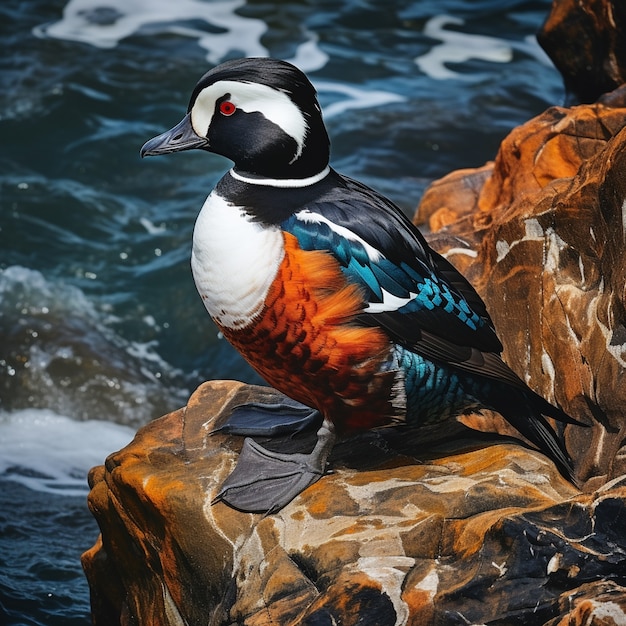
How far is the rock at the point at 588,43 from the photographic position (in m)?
5.94

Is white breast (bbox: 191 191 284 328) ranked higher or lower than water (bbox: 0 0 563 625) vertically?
higher

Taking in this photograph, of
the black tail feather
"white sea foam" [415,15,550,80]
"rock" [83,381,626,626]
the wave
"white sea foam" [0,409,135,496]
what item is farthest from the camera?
"white sea foam" [415,15,550,80]

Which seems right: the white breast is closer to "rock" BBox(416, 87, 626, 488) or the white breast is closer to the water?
"rock" BBox(416, 87, 626, 488)

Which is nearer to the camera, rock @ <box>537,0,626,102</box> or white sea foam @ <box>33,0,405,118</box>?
rock @ <box>537,0,626,102</box>

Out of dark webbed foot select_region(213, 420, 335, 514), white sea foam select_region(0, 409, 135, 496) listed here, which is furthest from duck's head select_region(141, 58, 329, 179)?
white sea foam select_region(0, 409, 135, 496)

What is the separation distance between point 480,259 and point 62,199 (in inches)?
200

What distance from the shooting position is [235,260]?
10.3 ft

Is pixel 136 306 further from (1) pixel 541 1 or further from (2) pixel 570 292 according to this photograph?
(1) pixel 541 1

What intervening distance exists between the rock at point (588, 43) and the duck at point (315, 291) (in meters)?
3.15

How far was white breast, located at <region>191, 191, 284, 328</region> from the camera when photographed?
3123mm

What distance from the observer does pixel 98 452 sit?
620 cm

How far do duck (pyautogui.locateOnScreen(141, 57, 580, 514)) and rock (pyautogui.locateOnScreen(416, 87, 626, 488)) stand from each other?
0.58ft

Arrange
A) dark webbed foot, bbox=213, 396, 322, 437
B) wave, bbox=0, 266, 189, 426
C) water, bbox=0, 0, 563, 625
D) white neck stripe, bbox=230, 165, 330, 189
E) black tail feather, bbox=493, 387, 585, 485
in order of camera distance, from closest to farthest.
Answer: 1. white neck stripe, bbox=230, 165, 330, 189
2. black tail feather, bbox=493, 387, 585, 485
3. dark webbed foot, bbox=213, 396, 322, 437
4. water, bbox=0, 0, 563, 625
5. wave, bbox=0, 266, 189, 426

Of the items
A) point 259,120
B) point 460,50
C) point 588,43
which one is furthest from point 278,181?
point 460,50
